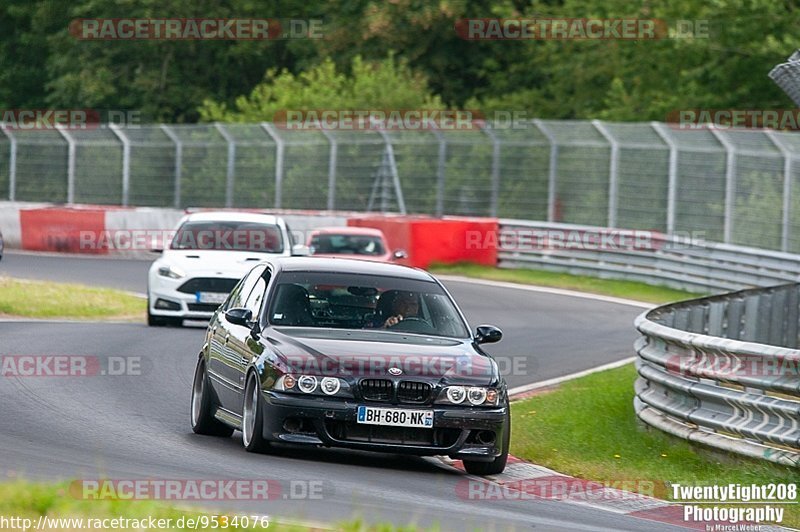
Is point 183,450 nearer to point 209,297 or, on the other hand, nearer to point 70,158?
point 209,297

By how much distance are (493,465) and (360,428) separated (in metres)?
0.98

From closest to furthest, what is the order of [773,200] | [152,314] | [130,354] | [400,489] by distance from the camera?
[400,489]
[130,354]
[152,314]
[773,200]

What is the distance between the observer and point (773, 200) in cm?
2855

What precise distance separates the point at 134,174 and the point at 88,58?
2312 cm

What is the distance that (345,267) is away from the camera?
41.9ft

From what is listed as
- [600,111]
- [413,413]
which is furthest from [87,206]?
[413,413]

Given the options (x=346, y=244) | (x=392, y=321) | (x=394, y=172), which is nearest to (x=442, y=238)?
(x=394, y=172)

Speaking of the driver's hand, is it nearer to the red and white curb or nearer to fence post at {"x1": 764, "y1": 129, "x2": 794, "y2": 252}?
the red and white curb

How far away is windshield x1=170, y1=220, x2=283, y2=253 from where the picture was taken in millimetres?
22844

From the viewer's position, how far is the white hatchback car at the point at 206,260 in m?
22.0

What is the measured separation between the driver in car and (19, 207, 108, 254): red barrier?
26431mm

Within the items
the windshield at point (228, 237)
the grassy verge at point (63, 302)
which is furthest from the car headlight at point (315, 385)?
the grassy verge at point (63, 302)

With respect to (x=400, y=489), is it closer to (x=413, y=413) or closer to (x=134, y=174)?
(x=413, y=413)

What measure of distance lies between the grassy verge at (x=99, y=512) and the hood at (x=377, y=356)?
3295mm
